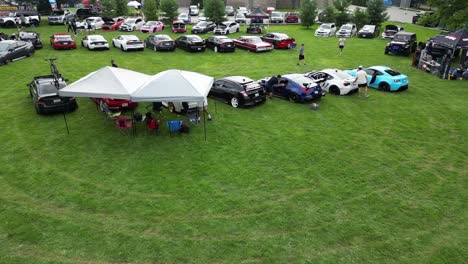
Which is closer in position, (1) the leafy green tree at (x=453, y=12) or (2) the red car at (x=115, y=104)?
(2) the red car at (x=115, y=104)

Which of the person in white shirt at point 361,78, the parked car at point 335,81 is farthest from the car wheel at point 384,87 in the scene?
the parked car at point 335,81

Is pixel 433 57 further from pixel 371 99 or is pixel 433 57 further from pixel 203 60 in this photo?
pixel 203 60

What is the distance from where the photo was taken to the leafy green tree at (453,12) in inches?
1063

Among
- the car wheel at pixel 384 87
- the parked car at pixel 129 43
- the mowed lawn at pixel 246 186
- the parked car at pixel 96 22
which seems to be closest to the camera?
the mowed lawn at pixel 246 186

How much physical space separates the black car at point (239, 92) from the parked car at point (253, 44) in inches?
517

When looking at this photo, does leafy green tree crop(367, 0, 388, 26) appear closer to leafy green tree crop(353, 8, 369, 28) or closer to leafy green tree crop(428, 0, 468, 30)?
leafy green tree crop(353, 8, 369, 28)

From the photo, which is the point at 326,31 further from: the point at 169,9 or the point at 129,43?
the point at 129,43

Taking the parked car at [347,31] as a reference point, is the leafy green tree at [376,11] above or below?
above

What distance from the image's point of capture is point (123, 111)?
52.6ft

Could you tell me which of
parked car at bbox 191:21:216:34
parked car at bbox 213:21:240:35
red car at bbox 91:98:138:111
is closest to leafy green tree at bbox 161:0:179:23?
parked car at bbox 191:21:216:34

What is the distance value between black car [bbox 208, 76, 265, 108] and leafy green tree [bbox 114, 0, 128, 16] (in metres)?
37.3

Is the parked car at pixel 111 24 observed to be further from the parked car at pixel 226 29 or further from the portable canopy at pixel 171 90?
the portable canopy at pixel 171 90

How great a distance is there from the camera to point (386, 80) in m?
19.5

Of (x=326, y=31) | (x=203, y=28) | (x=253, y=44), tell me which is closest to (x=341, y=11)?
(x=326, y=31)
